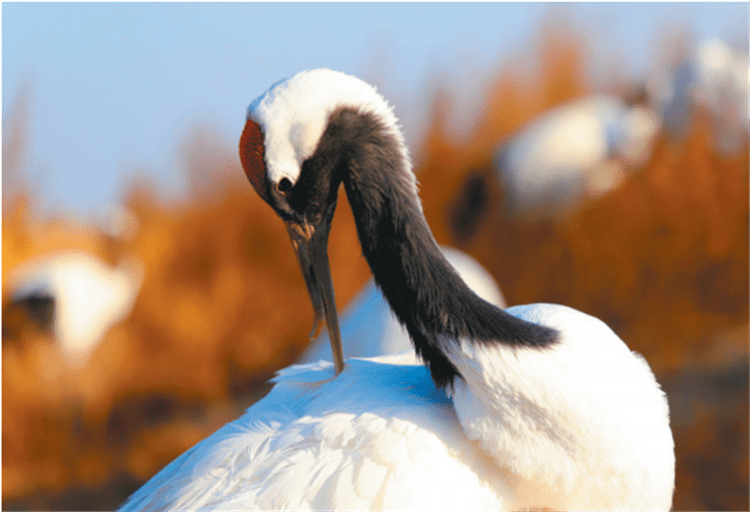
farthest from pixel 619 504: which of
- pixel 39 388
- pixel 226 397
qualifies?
pixel 39 388

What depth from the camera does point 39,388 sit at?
3969 mm

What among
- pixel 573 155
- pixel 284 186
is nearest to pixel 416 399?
pixel 284 186

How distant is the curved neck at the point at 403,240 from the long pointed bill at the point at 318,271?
0.12 meters

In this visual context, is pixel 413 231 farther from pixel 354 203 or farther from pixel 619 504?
pixel 619 504

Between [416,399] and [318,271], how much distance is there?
0.35 meters

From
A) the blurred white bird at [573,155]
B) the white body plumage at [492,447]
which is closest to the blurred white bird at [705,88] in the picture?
the blurred white bird at [573,155]

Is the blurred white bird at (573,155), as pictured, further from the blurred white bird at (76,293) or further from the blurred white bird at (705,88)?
the blurred white bird at (76,293)

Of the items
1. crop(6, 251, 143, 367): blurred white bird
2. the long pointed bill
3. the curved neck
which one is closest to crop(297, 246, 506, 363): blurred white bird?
the long pointed bill

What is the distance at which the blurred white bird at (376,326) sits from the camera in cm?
215

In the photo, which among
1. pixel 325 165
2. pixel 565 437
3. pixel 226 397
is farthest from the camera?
pixel 226 397

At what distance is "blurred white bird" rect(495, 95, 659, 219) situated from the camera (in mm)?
4312

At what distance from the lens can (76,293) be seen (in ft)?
12.8

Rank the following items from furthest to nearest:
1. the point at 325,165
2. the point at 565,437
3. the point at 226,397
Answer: the point at 226,397 → the point at 325,165 → the point at 565,437

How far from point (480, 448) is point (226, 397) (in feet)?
11.2
